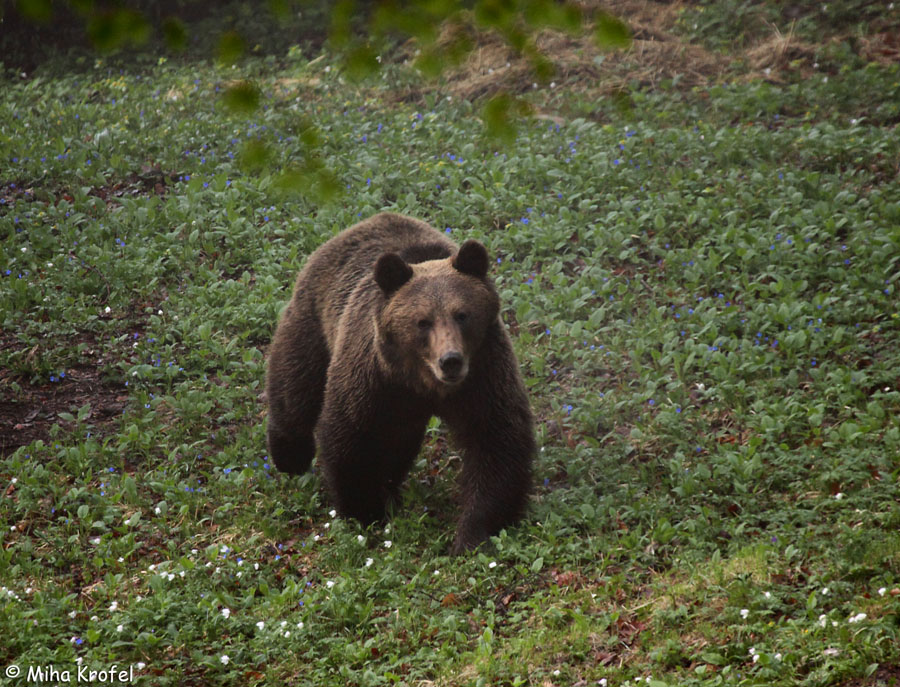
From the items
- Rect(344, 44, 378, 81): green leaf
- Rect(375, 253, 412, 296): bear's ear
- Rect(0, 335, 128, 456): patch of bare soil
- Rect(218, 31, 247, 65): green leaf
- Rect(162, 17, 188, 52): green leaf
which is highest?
Rect(162, 17, 188, 52): green leaf

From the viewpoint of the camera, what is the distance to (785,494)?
20.3 ft

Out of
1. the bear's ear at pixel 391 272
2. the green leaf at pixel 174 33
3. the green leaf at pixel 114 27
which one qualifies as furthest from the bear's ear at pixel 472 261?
the green leaf at pixel 114 27

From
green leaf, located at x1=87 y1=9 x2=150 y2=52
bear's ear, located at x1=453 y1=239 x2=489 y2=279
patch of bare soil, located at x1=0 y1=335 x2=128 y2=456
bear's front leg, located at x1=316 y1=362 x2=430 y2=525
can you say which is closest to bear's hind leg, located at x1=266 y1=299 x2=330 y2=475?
bear's front leg, located at x1=316 y1=362 x2=430 y2=525

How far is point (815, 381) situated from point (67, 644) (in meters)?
5.43

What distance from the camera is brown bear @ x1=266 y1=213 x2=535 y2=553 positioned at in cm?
643

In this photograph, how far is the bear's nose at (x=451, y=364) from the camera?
6035 millimetres

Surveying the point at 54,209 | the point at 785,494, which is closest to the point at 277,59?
the point at 54,209

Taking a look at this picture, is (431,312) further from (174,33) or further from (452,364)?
(174,33)

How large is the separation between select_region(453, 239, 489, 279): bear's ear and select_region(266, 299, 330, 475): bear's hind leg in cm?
162

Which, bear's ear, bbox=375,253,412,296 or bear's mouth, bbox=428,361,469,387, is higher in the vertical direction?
bear's ear, bbox=375,253,412,296

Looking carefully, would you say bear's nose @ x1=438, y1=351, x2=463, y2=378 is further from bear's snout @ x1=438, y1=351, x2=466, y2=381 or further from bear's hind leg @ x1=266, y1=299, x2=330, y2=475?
bear's hind leg @ x1=266, y1=299, x2=330, y2=475

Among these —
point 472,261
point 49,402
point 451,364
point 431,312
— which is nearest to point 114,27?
point 451,364

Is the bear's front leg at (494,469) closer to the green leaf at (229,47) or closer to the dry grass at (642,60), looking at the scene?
the green leaf at (229,47)

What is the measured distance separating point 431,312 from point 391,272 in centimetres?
46
